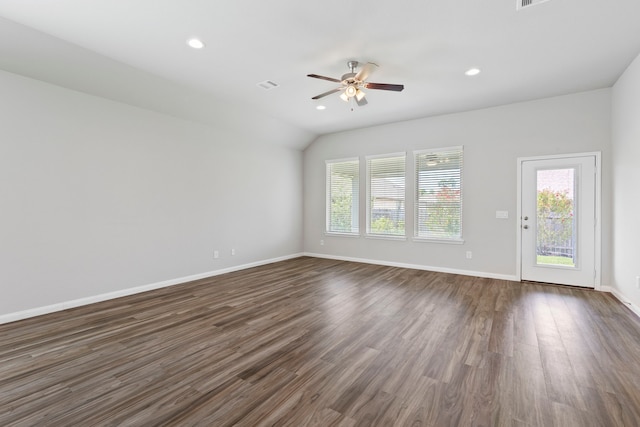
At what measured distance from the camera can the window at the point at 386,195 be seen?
6176 mm

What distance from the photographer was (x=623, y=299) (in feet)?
12.4

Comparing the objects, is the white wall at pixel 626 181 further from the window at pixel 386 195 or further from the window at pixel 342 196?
the window at pixel 342 196

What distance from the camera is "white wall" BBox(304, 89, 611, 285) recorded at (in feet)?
14.6

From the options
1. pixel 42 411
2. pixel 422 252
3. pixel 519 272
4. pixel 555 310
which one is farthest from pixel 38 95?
pixel 519 272

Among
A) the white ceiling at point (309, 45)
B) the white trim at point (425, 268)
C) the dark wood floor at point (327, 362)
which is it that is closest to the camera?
the dark wood floor at point (327, 362)

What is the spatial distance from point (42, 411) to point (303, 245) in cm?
608

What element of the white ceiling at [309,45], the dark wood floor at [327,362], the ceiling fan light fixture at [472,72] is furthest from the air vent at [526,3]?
the dark wood floor at [327,362]

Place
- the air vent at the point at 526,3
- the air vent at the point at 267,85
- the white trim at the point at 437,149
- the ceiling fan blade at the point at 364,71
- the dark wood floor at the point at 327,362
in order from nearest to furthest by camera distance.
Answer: the dark wood floor at the point at 327,362 < the air vent at the point at 526,3 < the ceiling fan blade at the point at 364,71 < the air vent at the point at 267,85 < the white trim at the point at 437,149

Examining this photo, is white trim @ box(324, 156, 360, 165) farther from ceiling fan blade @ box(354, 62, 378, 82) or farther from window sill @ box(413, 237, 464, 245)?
ceiling fan blade @ box(354, 62, 378, 82)

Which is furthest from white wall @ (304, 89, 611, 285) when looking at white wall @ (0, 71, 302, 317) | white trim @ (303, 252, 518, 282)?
white wall @ (0, 71, 302, 317)

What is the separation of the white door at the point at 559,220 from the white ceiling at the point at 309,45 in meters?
1.27

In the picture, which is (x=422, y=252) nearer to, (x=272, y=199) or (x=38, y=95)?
(x=272, y=199)

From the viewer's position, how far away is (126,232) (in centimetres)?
422

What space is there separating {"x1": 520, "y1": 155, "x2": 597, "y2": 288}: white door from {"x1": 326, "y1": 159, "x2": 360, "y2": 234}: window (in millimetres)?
3332
